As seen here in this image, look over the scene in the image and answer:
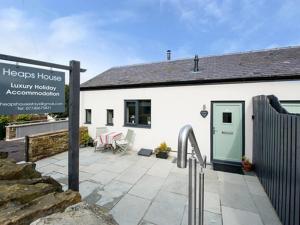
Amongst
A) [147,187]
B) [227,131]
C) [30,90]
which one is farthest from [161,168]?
[30,90]

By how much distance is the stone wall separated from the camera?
22.1ft

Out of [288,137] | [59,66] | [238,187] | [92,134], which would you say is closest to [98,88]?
[92,134]

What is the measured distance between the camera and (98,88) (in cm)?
979

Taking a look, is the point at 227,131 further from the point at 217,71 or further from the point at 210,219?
the point at 210,219

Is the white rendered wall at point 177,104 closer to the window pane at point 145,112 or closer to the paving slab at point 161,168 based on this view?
the window pane at point 145,112

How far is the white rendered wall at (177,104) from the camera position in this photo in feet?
21.3

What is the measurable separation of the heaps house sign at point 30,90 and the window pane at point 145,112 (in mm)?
5404

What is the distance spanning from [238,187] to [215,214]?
168 centimetres

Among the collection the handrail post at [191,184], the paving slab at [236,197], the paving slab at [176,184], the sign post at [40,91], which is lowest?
the paving slab at [236,197]

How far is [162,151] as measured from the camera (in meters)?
7.60

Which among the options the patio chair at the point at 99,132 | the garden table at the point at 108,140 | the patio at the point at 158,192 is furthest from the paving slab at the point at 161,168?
the patio chair at the point at 99,132

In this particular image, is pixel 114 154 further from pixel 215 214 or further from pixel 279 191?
pixel 279 191

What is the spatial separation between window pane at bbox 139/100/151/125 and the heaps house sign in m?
5.40

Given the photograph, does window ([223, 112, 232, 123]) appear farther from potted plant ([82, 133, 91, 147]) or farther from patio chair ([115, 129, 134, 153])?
potted plant ([82, 133, 91, 147])
